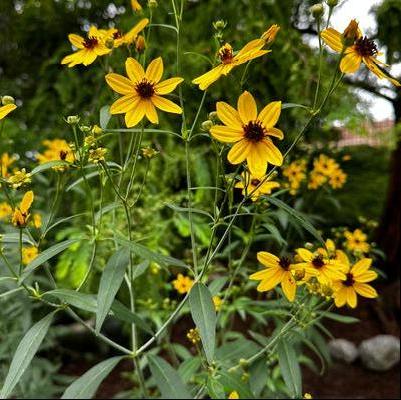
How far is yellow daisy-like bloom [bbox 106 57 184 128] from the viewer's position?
0.74m

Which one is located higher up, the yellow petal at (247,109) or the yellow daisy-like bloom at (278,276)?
the yellow petal at (247,109)

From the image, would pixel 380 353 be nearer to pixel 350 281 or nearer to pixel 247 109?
pixel 350 281

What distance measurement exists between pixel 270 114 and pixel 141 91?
188 millimetres

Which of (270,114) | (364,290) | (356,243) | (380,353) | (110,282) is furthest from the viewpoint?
(380,353)

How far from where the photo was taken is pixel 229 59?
742mm

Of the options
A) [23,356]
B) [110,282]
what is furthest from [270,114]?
[23,356]

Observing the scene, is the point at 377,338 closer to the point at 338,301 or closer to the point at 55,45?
the point at 338,301

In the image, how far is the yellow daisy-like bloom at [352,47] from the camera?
0.66 meters

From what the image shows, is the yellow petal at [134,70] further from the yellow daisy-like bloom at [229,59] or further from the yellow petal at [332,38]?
the yellow petal at [332,38]

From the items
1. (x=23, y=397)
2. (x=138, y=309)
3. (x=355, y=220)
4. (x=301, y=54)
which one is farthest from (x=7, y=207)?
(x=355, y=220)

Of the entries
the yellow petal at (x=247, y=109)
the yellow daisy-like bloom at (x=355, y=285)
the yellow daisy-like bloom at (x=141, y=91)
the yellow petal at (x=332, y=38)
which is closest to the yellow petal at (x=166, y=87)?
the yellow daisy-like bloom at (x=141, y=91)

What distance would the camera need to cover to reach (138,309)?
1.89m

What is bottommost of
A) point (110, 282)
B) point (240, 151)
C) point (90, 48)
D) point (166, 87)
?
point (110, 282)

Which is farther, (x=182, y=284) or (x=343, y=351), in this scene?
(x=343, y=351)
